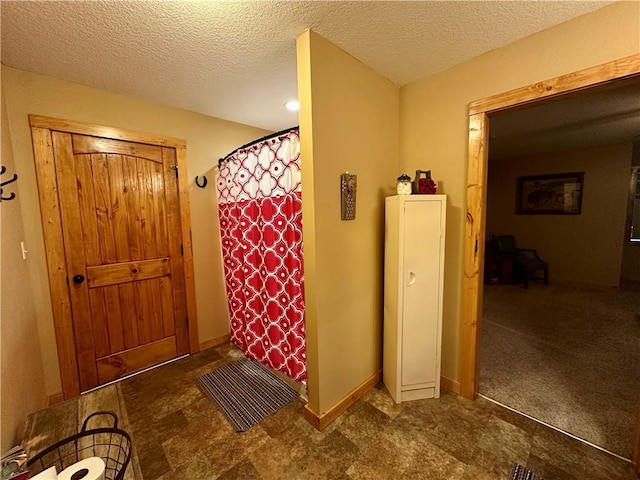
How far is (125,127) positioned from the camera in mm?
2178

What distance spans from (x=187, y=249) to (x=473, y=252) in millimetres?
2454

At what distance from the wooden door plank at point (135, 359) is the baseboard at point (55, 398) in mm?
235

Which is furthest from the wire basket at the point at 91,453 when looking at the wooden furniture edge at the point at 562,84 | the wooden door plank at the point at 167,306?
the wooden furniture edge at the point at 562,84

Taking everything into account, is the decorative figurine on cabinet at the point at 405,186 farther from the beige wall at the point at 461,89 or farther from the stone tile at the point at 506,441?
the stone tile at the point at 506,441

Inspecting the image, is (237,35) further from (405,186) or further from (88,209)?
(88,209)

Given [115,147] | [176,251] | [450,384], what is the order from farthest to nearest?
1. [176,251]
2. [115,147]
3. [450,384]

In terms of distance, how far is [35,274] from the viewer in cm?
185

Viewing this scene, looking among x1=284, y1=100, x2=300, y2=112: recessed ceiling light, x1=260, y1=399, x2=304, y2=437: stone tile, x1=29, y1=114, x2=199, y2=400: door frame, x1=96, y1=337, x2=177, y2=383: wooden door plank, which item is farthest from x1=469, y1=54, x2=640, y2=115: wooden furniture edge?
x1=96, y1=337, x2=177, y2=383: wooden door plank

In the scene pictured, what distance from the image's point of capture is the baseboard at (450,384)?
6.51ft

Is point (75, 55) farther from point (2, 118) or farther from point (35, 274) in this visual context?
point (35, 274)

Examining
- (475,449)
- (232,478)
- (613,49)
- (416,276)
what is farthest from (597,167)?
(232,478)

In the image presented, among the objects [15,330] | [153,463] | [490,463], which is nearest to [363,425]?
[490,463]

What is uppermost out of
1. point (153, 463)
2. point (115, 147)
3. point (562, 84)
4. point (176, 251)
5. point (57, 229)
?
point (562, 84)

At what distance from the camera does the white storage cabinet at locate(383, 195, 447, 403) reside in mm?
1776
